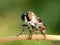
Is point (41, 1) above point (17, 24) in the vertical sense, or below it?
above

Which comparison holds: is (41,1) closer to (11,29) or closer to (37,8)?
(37,8)

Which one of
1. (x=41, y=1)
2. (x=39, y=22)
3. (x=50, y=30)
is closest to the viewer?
(x=39, y=22)

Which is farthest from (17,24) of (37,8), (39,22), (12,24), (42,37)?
(42,37)

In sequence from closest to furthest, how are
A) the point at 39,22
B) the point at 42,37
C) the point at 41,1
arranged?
the point at 42,37, the point at 39,22, the point at 41,1

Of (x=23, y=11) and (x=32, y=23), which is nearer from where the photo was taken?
(x=32, y=23)

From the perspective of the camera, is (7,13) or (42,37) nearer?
(42,37)

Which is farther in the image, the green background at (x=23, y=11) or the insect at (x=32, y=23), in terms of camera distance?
the green background at (x=23, y=11)

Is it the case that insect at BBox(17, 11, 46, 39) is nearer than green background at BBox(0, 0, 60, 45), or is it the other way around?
insect at BBox(17, 11, 46, 39)
